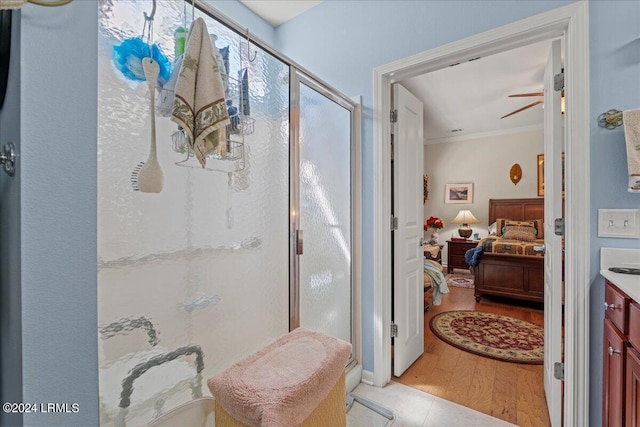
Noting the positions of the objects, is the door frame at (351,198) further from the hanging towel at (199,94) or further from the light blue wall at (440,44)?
the hanging towel at (199,94)

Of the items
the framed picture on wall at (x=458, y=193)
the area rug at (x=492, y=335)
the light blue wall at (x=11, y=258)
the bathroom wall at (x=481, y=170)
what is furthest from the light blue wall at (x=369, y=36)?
the framed picture on wall at (x=458, y=193)

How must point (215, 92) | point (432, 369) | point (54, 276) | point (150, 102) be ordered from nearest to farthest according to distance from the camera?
1. point (54, 276)
2. point (215, 92)
3. point (150, 102)
4. point (432, 369)

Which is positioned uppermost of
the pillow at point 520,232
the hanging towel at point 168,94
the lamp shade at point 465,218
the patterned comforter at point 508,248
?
the hanging towel at point 168,94

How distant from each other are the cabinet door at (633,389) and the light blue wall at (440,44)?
407 millimetres

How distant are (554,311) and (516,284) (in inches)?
93.5

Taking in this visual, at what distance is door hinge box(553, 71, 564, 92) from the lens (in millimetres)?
1598

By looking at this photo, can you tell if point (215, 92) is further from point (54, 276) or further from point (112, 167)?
point (54, 276)

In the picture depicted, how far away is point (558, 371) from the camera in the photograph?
5.27ft

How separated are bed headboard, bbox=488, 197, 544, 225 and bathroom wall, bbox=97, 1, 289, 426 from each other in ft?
17.2

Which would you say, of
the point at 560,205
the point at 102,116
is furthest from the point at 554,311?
the point at 102,116

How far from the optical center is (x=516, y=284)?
374 centimetres

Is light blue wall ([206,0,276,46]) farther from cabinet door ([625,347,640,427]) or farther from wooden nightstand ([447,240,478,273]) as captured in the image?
wooden nightstand ([447,240,478,273])

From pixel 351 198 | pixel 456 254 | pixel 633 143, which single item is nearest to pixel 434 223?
pixel 456 254

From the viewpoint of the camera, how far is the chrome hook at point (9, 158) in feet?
2.15
